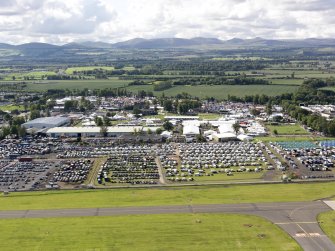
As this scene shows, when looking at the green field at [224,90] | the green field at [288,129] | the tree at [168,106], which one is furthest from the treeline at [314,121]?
the green field at [224,90]

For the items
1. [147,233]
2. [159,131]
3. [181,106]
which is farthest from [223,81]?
[147,233]

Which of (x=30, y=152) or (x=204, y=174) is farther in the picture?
(x=30, y=152)

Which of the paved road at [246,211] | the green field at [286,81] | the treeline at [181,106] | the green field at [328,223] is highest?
the green field at [328,223]

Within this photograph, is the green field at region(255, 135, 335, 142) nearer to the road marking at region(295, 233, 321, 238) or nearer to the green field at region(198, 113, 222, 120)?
the green field at region(198, 113, 222, 120)

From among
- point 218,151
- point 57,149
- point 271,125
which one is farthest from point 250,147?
point 57,149

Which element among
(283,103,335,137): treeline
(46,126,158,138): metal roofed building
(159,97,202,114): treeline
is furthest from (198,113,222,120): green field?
(46,126,158,138): metal roofed building

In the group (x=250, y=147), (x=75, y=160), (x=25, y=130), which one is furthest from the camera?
(x=25, y=130)

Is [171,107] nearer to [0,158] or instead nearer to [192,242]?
[0,158]

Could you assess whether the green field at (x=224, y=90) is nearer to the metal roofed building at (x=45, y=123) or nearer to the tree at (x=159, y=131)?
the metal roofed building at (x=45, y=123)
